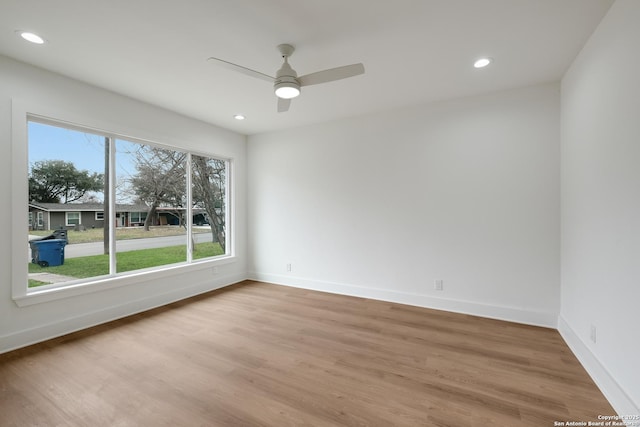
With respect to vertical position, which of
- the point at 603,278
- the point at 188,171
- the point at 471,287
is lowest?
the point at 471,287

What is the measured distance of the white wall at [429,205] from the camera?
3.02 metres

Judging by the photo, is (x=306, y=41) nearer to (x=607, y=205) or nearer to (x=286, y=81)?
(x=286, y=81)

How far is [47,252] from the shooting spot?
2885 millimetres

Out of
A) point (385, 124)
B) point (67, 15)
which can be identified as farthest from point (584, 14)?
point (67, 15)

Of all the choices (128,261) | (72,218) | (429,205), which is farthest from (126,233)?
(429,205)

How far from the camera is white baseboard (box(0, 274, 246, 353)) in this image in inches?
99.0

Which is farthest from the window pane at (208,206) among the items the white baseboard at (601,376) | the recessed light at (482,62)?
the white baseboard at (601,376)

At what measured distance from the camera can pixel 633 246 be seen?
162cm

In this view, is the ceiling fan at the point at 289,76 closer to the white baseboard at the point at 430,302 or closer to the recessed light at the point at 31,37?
the recessed light at the point at 31,37

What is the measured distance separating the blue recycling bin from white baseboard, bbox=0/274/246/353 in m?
0.65

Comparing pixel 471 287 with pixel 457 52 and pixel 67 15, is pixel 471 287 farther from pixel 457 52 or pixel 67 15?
pixel 67 15

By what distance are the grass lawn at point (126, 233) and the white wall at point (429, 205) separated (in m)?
1.47

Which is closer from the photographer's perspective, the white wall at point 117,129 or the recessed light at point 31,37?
the recessed light at point 31,37

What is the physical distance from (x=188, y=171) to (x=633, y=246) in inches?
190
